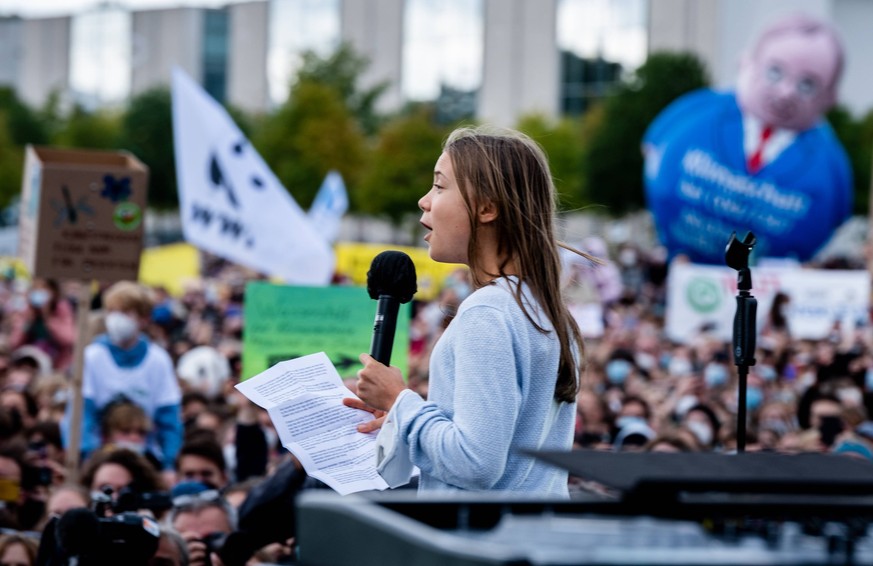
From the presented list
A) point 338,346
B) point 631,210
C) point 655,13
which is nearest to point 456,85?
point 655,13

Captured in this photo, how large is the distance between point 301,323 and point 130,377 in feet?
4.39

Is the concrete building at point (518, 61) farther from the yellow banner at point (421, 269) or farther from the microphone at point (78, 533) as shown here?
the microphone at point (78, 533)

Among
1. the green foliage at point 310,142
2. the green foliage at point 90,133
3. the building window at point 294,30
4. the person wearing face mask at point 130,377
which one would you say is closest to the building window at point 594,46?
the building window at point 294,30

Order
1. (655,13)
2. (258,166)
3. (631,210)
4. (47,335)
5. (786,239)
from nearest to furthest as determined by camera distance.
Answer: (258,166) < (47,335) < (786,239) < (631,210) < (655,13)

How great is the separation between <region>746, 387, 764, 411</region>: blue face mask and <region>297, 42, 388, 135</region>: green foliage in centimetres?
4301

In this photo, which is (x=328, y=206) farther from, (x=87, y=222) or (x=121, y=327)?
(x=87, y=222)

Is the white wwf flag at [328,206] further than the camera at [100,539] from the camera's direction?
Yes

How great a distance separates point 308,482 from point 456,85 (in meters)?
65.2

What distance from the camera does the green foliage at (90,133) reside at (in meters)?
62.8

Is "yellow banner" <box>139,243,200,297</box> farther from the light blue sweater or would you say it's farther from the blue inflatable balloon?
the light blue sweater

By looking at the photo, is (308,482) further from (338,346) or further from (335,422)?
(338,346)

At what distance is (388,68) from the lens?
7056cm

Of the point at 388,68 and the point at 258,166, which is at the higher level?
the point at 388,68

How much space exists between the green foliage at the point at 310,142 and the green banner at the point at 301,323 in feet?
134
